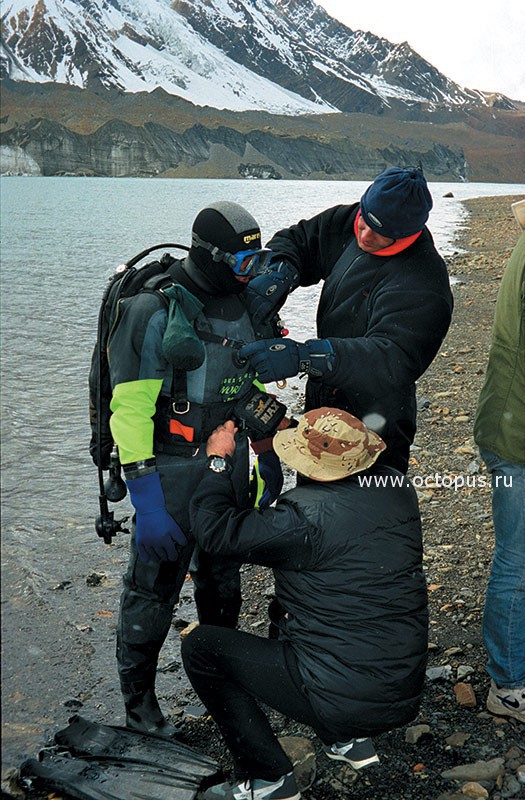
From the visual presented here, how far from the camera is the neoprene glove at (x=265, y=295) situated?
4113 mm

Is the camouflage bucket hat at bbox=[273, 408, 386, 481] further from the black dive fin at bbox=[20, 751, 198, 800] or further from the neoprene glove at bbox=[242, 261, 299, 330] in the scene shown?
the black dive fin at bbox=[20, 751, 198, 800]

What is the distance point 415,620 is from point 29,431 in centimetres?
908

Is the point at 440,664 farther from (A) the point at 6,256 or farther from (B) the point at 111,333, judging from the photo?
(A) the point at 6,256

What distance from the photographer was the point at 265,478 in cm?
443

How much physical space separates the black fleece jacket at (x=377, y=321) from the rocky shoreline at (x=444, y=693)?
126cm

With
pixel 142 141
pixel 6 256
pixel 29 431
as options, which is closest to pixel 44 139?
pixel 142 141

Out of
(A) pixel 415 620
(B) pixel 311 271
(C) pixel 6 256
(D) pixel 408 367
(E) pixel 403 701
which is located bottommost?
(C) pixel 6 256

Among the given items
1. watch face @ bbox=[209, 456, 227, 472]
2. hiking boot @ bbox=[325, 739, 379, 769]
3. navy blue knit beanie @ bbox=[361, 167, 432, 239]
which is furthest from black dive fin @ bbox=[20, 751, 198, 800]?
navy blue knit beanie @ bbox=[361, 167, 432, 239]

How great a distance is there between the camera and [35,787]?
3.41m

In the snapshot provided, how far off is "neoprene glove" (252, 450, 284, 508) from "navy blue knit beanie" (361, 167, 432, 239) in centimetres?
139

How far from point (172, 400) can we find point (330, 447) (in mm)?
959

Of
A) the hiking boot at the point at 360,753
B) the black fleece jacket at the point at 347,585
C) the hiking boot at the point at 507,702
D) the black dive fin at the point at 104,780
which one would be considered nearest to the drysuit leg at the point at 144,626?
the black dive fin at the point at 104,780

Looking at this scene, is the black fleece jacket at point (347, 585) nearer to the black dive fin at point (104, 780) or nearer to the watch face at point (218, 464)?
the watch face at point (218, 464)

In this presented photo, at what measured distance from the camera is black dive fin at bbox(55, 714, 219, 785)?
11.7ft
